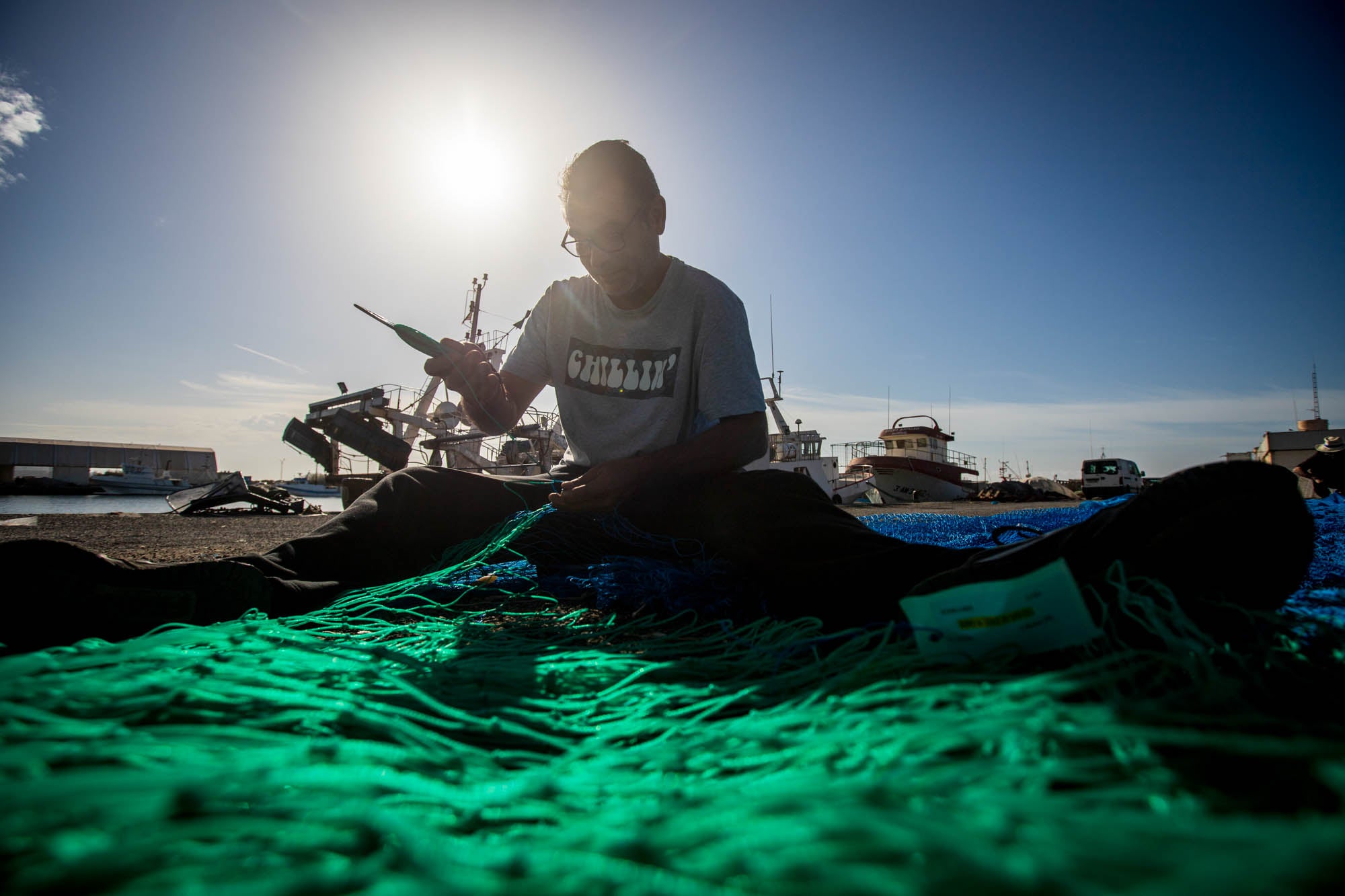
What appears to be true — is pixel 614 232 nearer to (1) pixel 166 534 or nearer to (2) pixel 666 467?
(2) pixel 666 467

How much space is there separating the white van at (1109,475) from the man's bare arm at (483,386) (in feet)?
53.4

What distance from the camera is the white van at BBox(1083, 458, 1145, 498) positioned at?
47.4 feet

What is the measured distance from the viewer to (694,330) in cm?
177

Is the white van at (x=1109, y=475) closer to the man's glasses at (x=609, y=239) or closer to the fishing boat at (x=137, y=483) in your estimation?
the man's glasses at (x=609, y=239)

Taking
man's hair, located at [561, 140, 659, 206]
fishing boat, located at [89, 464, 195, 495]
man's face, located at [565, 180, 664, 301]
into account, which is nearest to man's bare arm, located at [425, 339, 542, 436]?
man's face, located at [565, 180, 664, 301]

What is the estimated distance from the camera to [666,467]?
1533mm

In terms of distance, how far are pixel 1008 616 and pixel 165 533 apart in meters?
6.14

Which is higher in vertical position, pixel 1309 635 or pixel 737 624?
pixel 1309 635

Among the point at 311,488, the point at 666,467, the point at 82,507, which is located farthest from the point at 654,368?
the point at 311,488

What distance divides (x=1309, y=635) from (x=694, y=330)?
1449 mm

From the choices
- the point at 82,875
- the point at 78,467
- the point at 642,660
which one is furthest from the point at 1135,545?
the point at 78,467

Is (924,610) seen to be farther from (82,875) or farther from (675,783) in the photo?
(82,875)

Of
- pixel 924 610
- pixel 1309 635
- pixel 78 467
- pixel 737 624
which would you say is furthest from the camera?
pixel 78 467

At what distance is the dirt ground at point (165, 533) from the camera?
10.2ft
